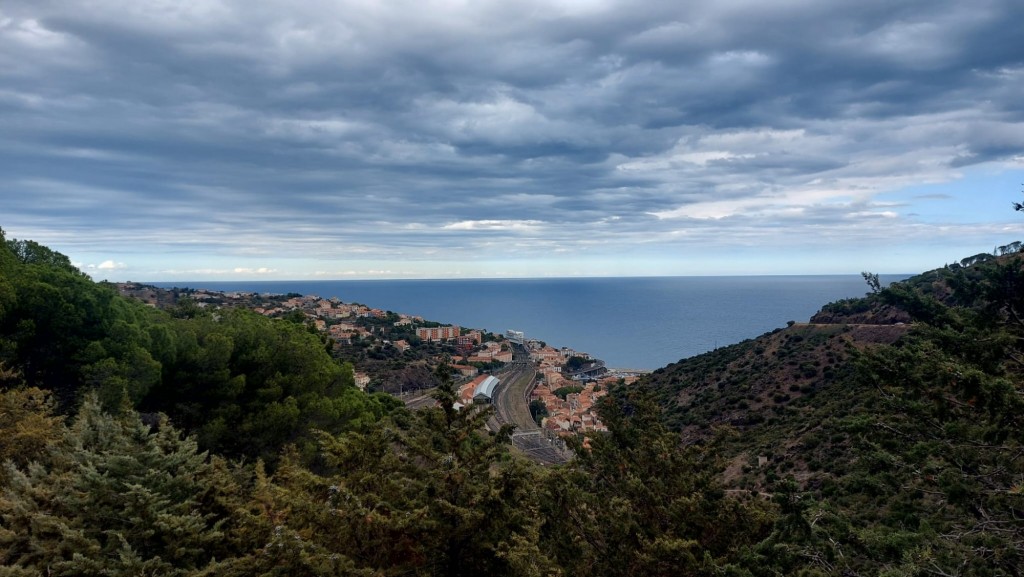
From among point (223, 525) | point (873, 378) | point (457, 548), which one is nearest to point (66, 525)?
point (223, 525)

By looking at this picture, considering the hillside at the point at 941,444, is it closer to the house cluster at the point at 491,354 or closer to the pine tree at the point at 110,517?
the pine tree at the point at 110,517

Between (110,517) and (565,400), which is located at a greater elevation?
(110,517)

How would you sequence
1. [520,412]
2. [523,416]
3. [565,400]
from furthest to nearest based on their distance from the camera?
[565,400]
[520,412]
[523,416]

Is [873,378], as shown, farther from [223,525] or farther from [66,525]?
[66,525]

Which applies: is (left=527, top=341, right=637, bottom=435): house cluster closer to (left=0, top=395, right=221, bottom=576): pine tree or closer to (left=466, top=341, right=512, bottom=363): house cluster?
(left=466, top=341, right=512, bottom=363): house cluster

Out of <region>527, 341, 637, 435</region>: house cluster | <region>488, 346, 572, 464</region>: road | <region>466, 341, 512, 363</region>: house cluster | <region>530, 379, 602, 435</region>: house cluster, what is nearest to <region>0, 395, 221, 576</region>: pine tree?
<region>488, 346, 572, 464</region>: road

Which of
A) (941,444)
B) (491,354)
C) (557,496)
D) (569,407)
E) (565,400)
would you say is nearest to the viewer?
(941,444)

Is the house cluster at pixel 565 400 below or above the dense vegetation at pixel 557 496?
below

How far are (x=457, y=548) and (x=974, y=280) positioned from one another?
325 inches

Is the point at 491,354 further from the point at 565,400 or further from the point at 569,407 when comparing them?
the point at 569,407

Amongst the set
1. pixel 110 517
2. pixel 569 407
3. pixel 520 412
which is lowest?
pixel 520 412

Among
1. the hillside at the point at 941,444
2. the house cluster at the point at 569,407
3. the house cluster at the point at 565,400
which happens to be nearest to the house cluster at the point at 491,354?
the house cluster at the point at 565,400

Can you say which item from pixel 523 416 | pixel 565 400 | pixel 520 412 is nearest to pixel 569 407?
pixel 565 400

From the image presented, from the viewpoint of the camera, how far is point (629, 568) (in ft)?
23.0
